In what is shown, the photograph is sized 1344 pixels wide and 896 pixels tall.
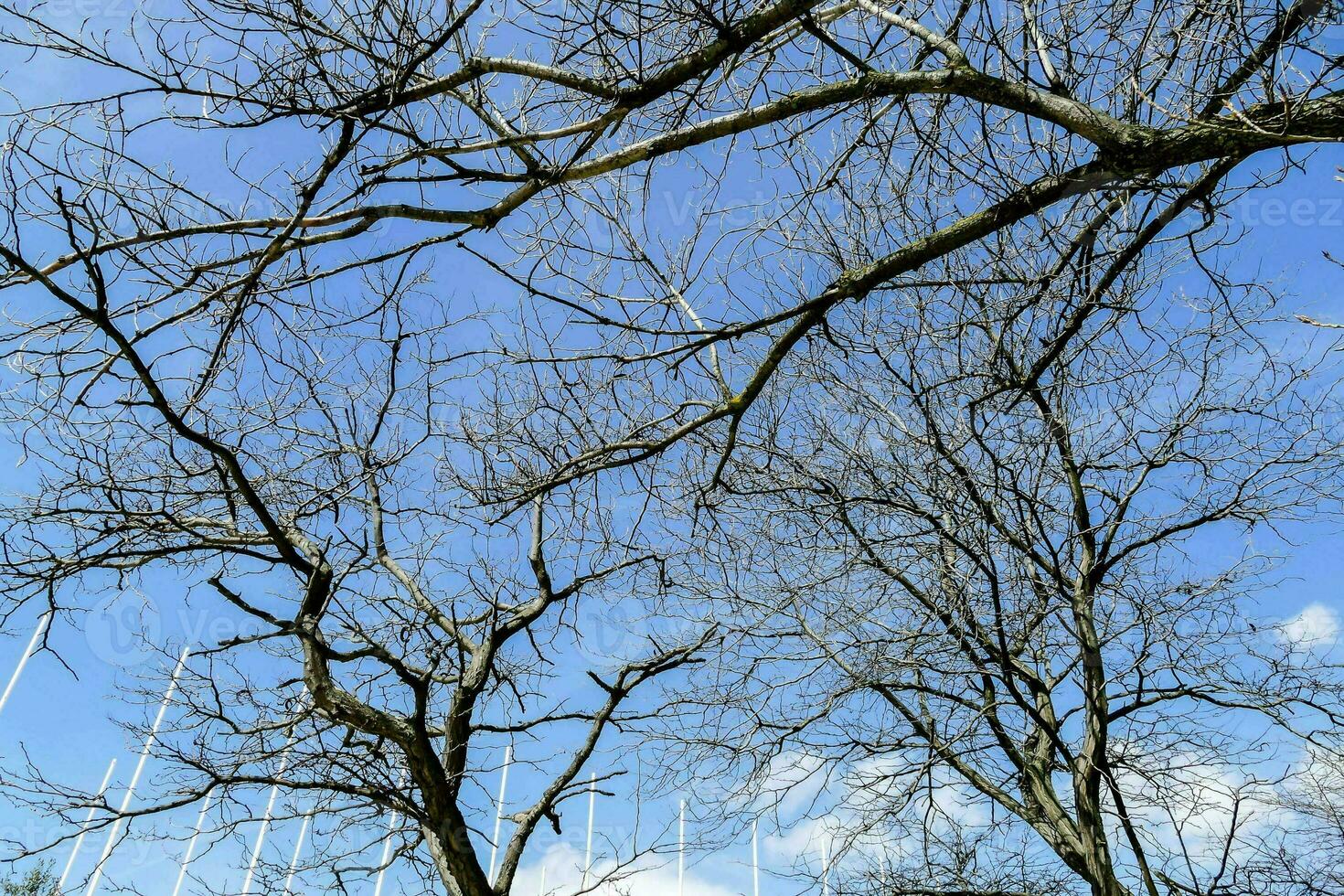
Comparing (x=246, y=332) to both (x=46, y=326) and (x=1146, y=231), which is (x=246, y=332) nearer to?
(x=46, y=326)

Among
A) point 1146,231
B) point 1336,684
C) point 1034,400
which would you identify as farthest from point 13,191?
point 1336,684

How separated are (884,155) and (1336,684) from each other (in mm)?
4737

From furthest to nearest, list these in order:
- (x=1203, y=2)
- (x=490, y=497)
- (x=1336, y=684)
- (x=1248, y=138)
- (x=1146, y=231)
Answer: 1. (x=1336, y=684)
2. (x=490, y=497)
3. (x=1146, y=231)
4. (x=1203, y=2)
5. (x=1248, y=138)

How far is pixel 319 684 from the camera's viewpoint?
17.7 ft

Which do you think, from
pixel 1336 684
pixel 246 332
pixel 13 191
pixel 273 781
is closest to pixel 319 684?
pixel 273 781

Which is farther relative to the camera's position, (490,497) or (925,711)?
(925,711)

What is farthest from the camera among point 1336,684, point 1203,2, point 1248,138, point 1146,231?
point 1336,684

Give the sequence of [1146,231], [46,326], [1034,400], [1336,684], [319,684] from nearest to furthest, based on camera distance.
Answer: [46,326]
[1146,231]
[319,684]
[1336,684]
[1034,400]

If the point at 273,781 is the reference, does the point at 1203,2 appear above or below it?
above

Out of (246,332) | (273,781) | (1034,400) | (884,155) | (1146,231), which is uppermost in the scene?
(1034,400)

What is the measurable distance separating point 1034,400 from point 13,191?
588cm

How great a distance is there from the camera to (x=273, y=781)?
20.5 feet

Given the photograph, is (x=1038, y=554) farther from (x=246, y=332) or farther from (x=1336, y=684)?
(x=246, y=332)

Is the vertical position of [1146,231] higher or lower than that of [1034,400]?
lower
